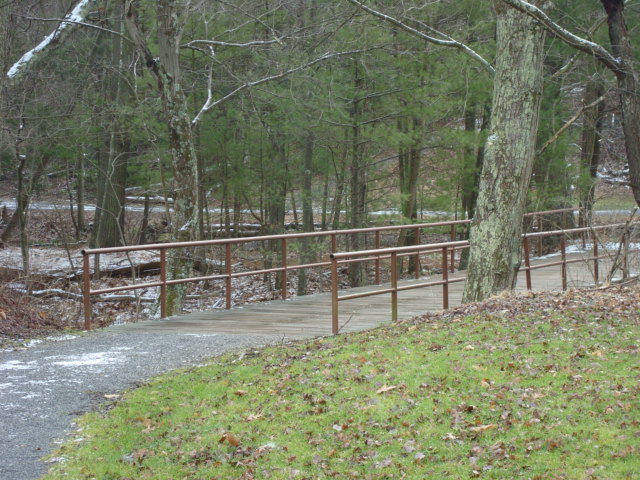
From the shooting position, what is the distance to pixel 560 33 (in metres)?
10.8

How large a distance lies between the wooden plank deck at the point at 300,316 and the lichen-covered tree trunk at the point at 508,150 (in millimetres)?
1466

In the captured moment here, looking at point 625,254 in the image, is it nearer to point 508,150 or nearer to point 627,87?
point 508,150

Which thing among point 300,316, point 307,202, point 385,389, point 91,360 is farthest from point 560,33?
point 307,202

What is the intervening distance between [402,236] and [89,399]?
1520 cm

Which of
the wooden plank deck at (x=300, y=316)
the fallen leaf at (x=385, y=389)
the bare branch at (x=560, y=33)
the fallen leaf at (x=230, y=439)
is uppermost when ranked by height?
the bare branch at (x=560, y=33)

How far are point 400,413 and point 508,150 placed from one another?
570 centimetres

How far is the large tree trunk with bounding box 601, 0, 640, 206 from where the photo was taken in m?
12.7

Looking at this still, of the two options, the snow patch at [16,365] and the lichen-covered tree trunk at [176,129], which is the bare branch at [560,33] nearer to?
the lichen-covered tree trunk at [176,129]

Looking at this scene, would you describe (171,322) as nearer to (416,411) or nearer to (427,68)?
(416,411)

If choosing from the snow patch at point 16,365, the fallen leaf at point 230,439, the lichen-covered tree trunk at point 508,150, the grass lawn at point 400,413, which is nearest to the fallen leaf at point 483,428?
the grass lawn at point 400,413

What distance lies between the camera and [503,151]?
1107 cm

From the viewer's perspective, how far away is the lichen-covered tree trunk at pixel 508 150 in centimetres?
1099

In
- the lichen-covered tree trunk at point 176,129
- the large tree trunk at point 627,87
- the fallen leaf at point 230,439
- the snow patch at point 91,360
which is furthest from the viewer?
the lichen-covered tree trunk at point 176,129

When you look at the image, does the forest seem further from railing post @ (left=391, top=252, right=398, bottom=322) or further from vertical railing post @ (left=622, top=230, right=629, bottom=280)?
railing post @ (left=391, top=252, right=398, bottom=322)
